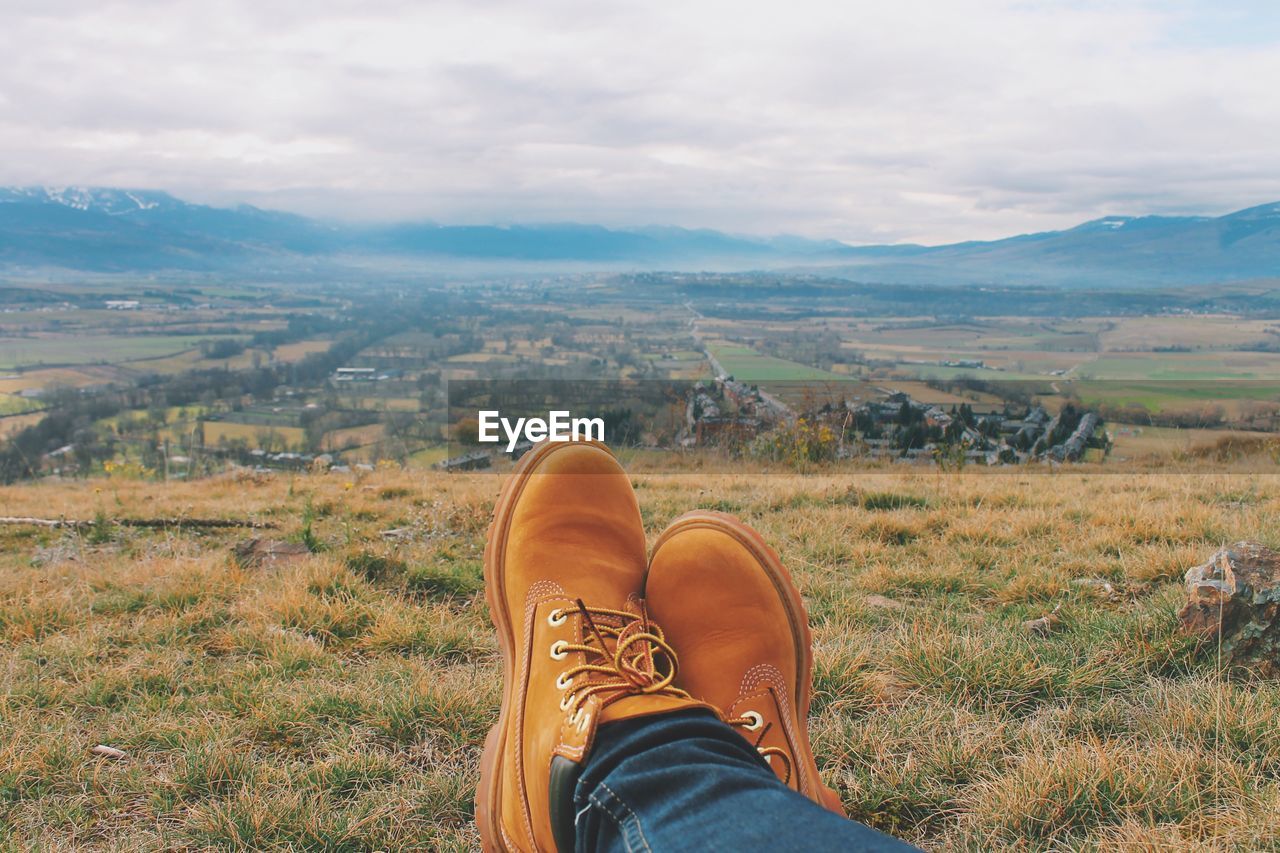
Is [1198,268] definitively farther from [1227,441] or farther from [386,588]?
[386,588]

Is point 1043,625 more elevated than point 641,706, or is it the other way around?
point 641,706

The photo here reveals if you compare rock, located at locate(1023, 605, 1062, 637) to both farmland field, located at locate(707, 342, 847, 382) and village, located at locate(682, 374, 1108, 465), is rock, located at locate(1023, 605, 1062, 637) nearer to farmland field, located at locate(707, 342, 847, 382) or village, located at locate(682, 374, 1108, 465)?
village, located at locate(682, 374, 1108, 465)

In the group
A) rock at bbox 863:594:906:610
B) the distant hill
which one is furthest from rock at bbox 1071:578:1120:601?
the distant hill

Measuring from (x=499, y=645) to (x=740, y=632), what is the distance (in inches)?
26.6

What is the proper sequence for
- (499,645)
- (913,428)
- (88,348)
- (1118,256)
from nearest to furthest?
(499,645) < (913,428) < (88,348) < (1118,256)

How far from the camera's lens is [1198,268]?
8062cm

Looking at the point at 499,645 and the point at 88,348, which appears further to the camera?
the point at 88,348

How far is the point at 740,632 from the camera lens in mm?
1746

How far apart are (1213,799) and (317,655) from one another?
218 cm

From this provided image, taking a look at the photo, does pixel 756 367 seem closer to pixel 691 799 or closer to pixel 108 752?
pixel 108 752

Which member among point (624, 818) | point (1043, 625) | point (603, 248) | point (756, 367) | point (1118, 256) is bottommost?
point (1043, 625)

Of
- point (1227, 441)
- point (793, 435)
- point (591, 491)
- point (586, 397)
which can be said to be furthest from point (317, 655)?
point (1227, 441)

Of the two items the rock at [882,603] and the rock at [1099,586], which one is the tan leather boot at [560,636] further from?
the rock at [1099,586]

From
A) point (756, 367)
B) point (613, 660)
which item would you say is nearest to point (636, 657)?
point (613, 660)
